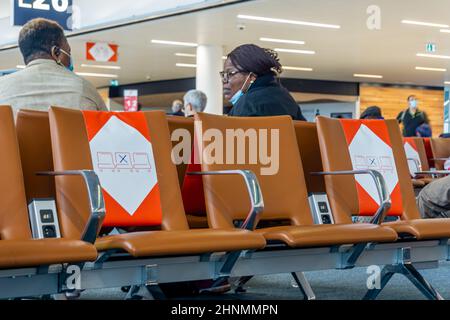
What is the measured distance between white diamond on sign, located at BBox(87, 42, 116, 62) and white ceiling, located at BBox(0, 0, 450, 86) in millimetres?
230

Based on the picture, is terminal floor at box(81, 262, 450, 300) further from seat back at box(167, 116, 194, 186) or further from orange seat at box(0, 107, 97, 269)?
orange seat at box(0, 107, 97, 269)

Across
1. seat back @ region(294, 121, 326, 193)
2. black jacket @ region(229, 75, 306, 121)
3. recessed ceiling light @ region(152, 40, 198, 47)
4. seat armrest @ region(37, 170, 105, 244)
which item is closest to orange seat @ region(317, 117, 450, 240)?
seat back @ region(294, 121, 326, 193)

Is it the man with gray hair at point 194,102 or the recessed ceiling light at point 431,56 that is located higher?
the recessed ceiling light at point 431,56

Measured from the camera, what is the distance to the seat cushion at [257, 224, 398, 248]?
2877mm

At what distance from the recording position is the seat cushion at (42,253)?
7.39 feet

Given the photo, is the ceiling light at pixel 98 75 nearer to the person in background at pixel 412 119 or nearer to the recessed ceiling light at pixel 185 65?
the recessed ceiling light at pixel 185 65

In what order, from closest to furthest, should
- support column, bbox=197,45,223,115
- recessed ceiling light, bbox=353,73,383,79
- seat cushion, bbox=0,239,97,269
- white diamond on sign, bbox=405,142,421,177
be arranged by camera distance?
seat cushion, bbox=0,239,97,269
white diamond on sign, bbox=405,142,421,177
support column, bbox=197,45,223,115
recessed ceiling light, bbox=353,73,383,79

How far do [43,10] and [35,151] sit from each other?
6.69 meters

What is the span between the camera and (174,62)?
21016 millimetres

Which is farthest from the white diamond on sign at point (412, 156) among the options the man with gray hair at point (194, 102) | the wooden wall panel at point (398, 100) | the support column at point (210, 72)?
the wooden wall panel at point (398, 100)

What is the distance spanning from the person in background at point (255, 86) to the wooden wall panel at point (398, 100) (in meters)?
21.1

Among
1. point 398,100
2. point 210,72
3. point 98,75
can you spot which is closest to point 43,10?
point 210,72

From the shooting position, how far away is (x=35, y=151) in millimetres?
3094

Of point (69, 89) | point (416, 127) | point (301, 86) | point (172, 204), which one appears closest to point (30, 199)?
point (172, 204)
